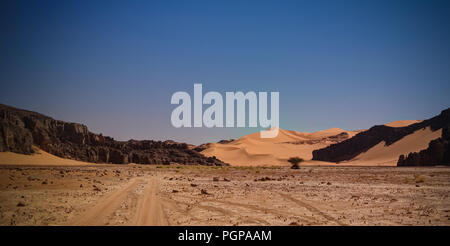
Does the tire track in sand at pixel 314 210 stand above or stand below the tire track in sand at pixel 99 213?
below

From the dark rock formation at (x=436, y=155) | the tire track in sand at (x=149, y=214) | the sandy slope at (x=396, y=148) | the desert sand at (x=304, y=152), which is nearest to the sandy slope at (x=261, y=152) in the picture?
the desert sand at (x=304, y=152)

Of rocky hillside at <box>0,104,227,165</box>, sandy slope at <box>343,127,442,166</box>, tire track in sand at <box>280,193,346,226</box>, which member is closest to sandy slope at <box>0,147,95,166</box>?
rocky hillside at <box>0,104,227,165</box>

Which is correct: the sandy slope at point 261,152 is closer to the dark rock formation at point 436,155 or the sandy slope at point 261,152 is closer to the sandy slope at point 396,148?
the sandy slope at point 396,148

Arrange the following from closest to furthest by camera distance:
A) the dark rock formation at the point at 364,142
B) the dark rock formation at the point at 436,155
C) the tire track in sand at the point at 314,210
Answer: the tire track in sand at the point at 314,210 → the dark rock formation at the point at 436,155 → the dark rock formation at the point at 364,142

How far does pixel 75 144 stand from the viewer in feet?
228

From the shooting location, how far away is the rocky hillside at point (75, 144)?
55250 mm

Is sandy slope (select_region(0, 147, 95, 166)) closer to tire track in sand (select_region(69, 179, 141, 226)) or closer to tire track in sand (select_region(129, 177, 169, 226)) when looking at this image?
tire track in sand (select_region(69, 179, 141, 226))

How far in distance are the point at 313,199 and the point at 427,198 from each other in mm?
5087

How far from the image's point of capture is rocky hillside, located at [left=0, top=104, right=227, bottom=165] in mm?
55250

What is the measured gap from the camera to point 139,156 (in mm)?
72500

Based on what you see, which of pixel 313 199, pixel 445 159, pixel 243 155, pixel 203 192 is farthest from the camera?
pixel 243 155
